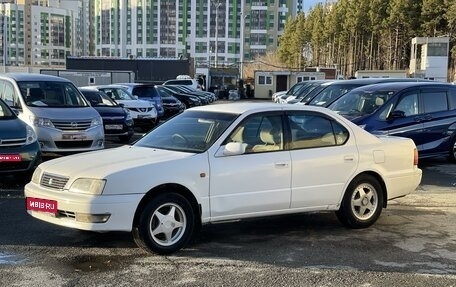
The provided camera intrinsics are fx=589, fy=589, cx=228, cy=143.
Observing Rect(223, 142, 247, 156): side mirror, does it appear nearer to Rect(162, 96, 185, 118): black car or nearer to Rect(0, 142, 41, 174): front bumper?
Rect(0, 142, 41, 174): front bumper

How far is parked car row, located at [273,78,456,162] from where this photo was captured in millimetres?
11656

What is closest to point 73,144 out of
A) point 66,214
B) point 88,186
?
point 66,214

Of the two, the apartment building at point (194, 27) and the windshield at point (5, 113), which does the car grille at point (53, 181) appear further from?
the apartment building at point (194, 27)

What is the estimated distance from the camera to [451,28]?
2443 inches

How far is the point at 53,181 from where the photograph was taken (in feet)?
19.3

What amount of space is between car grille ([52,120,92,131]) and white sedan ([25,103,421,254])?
16.5 ft

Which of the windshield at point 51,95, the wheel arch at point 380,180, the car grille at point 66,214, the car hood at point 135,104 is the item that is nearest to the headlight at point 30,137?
the windshield at point 51,95

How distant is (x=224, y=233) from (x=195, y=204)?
1015mm

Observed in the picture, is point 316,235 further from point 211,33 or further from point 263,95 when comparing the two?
point 211,33

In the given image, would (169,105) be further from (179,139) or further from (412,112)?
(179,139)

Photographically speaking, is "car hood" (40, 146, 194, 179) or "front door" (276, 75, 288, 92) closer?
"car hood" (40, 146, 194, 179)

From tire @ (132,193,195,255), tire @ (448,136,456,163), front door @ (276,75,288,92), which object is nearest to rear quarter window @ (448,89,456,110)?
tire @ (448,136,456,163)

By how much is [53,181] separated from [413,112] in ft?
27.3

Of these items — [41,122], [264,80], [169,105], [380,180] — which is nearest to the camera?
[380,180]
